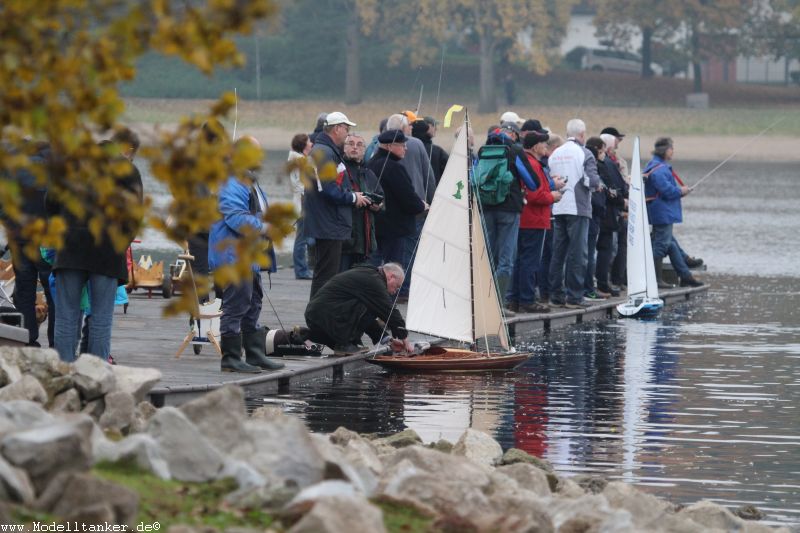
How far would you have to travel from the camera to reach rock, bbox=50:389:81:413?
32.5 feet

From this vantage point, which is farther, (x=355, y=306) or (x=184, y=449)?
(x=355, y=306)

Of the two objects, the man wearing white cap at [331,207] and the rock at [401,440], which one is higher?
the man wearing white cap at [331,207]

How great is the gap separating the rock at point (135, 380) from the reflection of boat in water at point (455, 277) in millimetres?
4700

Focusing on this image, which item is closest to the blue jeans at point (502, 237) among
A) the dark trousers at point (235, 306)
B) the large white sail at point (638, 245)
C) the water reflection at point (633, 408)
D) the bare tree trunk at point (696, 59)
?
the water reflection at point (633, 408)

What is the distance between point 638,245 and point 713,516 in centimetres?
1142

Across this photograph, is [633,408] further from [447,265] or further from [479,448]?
[479,448]

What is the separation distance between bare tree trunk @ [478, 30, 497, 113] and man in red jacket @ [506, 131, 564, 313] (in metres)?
54.7

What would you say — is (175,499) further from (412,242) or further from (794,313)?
(794,313)

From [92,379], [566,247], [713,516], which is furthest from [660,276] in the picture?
[713,516]

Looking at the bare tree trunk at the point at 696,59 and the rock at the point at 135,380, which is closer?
the rock at the point at 135,380

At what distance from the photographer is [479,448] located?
10609 mm

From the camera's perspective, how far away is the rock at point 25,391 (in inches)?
375

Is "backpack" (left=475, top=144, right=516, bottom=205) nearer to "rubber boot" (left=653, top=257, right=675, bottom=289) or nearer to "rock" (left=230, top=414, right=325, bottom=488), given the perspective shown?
"rubber boot" (left=653, top=257, right=675, bottom=289)

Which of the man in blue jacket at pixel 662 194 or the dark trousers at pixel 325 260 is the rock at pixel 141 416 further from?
the man in blue jacket at pixel 662 194
